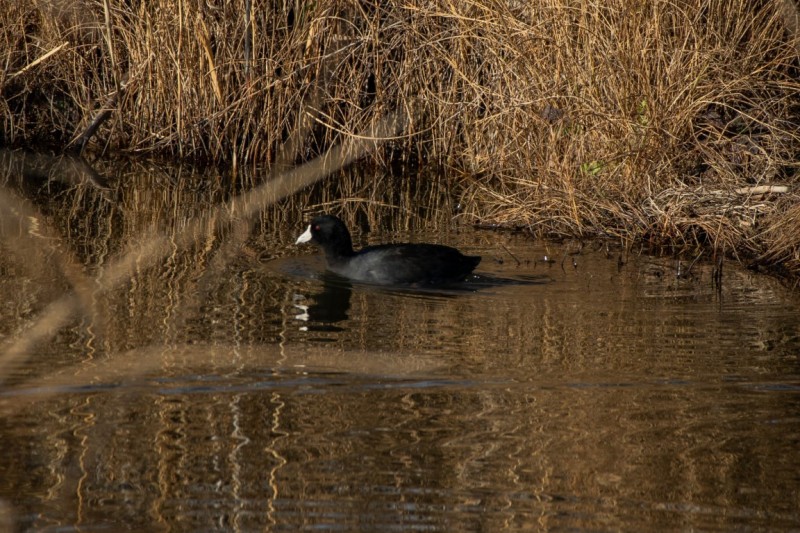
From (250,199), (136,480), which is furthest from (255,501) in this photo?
(250,199)

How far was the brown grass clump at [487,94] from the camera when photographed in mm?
9055

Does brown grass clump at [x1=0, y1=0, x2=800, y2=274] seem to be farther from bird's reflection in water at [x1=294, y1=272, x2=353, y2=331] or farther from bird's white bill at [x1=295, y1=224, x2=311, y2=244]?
bird's reflection in water at [x1=294, y1=272, x2=353, y2=331]

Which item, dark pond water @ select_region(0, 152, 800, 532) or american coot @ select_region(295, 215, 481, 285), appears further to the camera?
american coot @ select_region(295, 215, 481, 285)

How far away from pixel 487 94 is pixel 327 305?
10.7 ft

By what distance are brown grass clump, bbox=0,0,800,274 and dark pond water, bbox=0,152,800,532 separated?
76 cm

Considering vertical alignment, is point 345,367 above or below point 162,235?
below

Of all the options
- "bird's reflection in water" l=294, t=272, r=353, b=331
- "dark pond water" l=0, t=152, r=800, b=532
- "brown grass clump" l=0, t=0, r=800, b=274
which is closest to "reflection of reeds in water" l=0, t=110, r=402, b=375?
"dark pond water" l=0, t=152, r=800, b=532

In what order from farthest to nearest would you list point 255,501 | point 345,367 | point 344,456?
point 345,367 → point 344,456 → point 255,501

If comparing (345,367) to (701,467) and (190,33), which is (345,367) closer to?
(701,467)

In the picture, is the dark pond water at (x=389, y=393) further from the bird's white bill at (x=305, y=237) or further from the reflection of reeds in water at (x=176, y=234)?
the bird's white bill at (x=305, y=237)

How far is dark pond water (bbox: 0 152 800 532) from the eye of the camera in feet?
13.6

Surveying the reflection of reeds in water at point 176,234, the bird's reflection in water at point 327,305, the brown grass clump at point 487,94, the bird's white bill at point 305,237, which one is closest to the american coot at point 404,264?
the bird's reflection in water at point 327,305

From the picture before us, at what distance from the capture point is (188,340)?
613 cm

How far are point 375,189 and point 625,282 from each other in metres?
4.09
